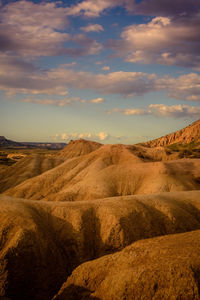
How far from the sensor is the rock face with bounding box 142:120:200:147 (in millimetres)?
161725

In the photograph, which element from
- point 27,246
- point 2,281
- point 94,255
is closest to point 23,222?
point 27,246

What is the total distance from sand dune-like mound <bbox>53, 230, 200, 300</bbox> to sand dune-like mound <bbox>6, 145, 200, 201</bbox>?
117 ft

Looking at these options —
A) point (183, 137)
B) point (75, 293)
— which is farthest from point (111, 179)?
point (183, 137)

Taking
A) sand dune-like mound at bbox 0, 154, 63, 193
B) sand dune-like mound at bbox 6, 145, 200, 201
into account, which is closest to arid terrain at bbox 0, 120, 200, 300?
sand dune-like mound at bbox 6, 145, 200, 201

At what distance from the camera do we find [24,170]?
333ft

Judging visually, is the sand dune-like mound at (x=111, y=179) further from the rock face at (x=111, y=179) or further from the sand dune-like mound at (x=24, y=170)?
the sand dune-like mound at (x=24, y=170)

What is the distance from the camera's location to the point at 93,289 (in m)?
15.8

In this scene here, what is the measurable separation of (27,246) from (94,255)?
275 inches

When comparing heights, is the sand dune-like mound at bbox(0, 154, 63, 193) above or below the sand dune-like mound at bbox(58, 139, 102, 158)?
below

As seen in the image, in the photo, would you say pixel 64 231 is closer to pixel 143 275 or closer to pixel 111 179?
pixel 143 275

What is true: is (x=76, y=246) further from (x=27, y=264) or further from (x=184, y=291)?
(x=184, y=291)

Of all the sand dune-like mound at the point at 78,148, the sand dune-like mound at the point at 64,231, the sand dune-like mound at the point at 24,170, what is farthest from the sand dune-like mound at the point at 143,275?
the sand dune-like mound at the point at 78,148

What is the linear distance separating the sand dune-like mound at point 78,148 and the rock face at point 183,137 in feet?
152

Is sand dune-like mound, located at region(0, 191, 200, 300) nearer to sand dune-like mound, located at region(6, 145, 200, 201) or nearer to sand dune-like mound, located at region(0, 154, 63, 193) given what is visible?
sand dune-like mound, located at region(6, 145, 200, 201)
